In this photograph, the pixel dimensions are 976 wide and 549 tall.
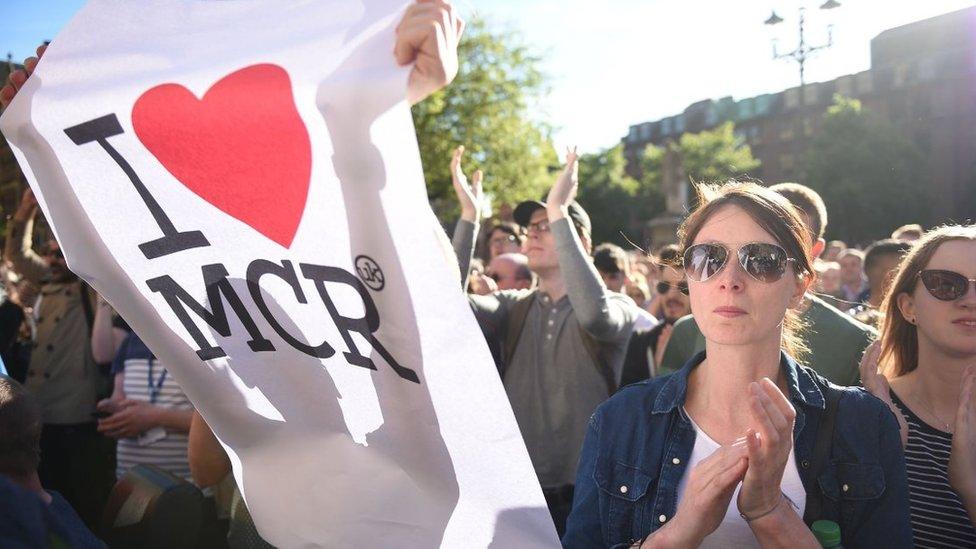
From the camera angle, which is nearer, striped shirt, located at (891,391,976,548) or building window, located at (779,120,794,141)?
striped shirt, located at (891,391,976,548)

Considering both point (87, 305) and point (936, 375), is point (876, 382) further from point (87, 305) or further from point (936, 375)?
point (87, 305)

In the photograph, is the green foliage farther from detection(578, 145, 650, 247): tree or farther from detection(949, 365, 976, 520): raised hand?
detection(949, 365, 976, 520): raised hand

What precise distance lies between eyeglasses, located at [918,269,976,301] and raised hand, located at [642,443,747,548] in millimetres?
1344

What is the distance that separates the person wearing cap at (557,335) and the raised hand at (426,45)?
67.4 inches

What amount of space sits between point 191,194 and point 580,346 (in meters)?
2.18

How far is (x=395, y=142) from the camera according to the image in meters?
1.50

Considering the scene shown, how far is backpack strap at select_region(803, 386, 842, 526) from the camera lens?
188 cm

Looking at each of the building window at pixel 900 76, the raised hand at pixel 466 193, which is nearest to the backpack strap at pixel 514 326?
the raised hand at pixel 466 193

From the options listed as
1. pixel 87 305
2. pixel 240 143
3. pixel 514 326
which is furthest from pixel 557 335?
pixel 87 305

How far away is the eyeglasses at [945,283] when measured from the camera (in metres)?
2.56

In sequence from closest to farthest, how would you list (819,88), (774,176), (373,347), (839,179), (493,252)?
(373,347), (493,252), (839,179), (819,88), (774,176)

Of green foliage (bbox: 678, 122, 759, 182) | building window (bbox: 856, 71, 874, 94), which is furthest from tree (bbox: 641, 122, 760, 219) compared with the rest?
building window (bbox: 856, 71, 874, 94)

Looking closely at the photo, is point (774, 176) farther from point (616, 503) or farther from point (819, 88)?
point (616, 503)

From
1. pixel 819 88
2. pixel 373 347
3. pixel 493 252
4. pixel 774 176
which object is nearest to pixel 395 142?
pixel 373 347
